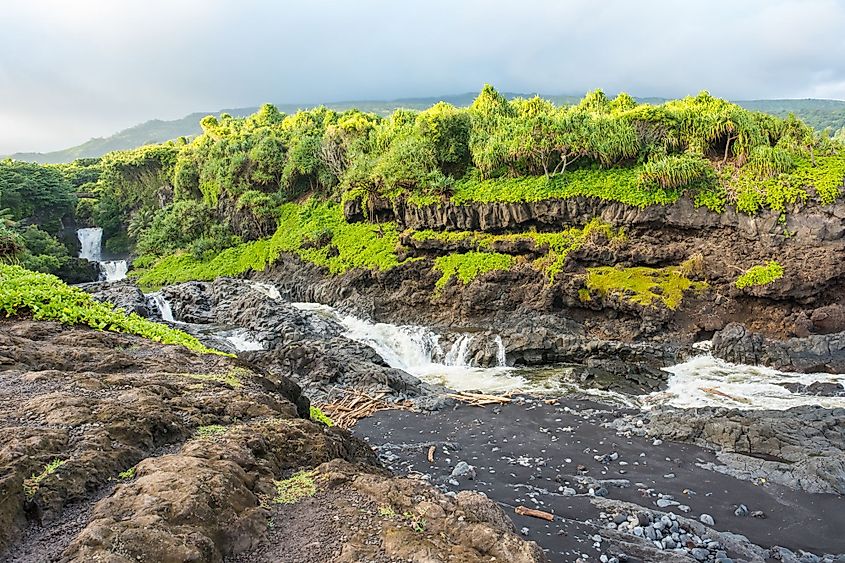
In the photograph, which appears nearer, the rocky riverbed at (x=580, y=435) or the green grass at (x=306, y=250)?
the rocky riverbed at (x=580, y=435)

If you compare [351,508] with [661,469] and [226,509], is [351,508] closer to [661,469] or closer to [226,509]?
[226,509]

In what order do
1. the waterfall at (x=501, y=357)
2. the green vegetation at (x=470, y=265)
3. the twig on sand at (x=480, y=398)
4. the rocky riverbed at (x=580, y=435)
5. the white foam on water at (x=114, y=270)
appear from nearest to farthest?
the rocky riverbed at (x=580, y=435), the twig on sand at (x=480, y=398), the waterfall at (x=501, y=357), the green vegetation at (x=470, y=265), the white foam on water at (x=114, y=270)

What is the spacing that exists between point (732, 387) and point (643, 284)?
25.8 ft

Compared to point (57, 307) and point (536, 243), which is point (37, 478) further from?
point (536, 243)

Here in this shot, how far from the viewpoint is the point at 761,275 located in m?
23.4

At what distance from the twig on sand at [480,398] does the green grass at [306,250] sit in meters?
14.2

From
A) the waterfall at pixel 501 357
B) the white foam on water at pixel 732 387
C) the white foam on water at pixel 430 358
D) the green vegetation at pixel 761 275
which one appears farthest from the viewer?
the green vegetation at pixel 761 275

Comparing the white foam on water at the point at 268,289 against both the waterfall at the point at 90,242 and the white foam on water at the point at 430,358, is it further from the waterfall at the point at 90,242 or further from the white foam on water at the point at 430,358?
the waterfall at the point at 90,242

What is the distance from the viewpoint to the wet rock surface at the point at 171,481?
12.4 feet

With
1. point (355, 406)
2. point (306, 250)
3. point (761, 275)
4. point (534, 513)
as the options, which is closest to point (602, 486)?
point (534, 513)

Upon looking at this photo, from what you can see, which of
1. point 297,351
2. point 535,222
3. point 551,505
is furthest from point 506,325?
point 551,505

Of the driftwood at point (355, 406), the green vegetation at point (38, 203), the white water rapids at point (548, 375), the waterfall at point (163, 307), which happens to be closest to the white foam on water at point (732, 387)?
the white water rapids at point (548, 375)

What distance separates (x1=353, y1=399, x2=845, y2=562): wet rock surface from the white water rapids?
2719 mm

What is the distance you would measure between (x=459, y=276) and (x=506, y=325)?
421cm
